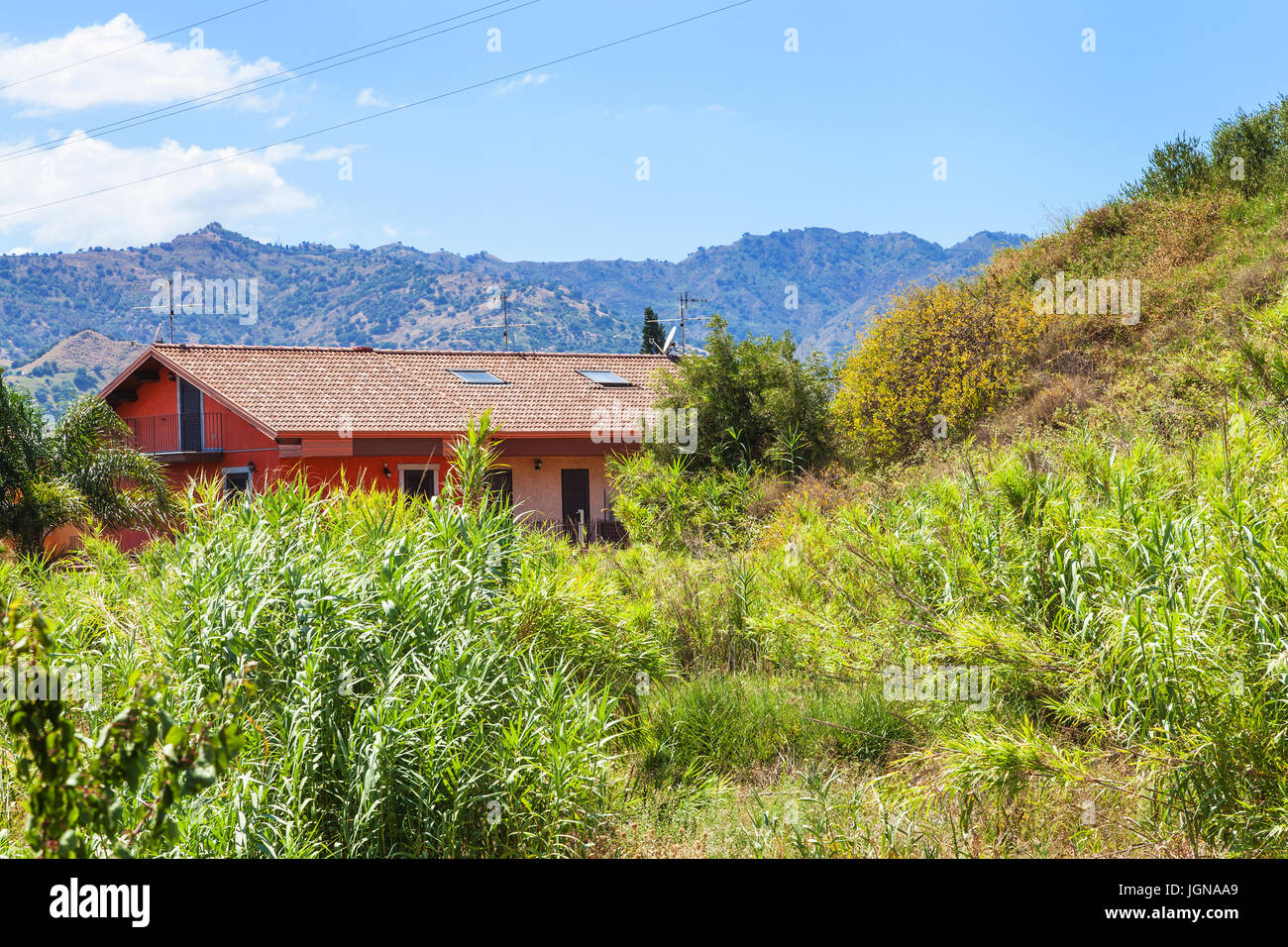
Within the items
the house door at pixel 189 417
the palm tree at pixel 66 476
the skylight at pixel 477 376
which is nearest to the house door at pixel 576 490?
the skylight at pixel 477 376

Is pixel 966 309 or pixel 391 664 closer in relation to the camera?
pixel 391 664

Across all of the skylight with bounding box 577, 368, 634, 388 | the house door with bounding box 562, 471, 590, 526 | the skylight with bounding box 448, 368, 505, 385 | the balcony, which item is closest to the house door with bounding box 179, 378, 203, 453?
the balcony

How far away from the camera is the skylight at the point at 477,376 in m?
27.8

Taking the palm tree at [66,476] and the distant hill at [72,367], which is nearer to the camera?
the palm tree at [66,476]

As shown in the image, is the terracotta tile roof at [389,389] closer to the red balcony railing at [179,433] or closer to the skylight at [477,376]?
the skylight at [477,376]

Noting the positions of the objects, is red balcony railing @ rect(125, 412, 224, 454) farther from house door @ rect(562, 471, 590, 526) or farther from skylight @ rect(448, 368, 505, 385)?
house door @ rect(562, 471, 590, 526)

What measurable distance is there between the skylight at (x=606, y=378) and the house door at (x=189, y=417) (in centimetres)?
1081

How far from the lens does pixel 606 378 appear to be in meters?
29.8

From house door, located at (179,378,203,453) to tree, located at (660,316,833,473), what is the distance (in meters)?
14.7

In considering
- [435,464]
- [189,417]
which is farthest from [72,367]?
[435,464]

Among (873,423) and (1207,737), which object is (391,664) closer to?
(1207,737)

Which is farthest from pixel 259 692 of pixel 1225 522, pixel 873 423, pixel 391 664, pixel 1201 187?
pixel 1201 187

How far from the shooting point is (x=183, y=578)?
19.7 feet
